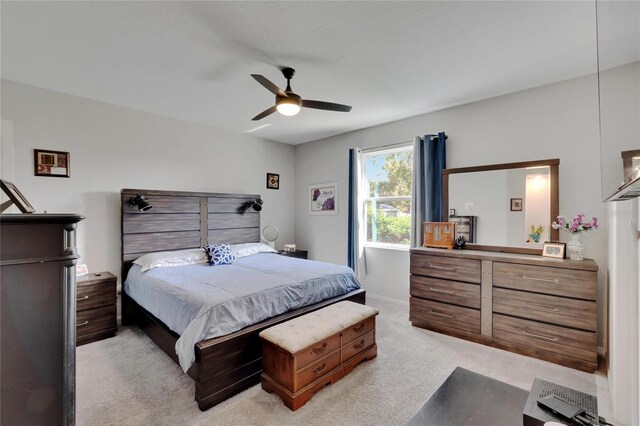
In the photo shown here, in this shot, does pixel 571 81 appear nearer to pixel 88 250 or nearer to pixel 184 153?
pixel 184 153

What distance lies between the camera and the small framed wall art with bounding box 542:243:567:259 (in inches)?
108

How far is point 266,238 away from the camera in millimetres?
5121

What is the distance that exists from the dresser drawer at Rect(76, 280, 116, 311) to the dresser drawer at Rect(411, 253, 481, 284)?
331 centimetres

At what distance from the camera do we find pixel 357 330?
251cm

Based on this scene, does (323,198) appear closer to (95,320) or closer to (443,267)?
(443,267)

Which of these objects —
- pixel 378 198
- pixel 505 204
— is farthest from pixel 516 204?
pixel 378 198

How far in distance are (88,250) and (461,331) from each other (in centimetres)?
421

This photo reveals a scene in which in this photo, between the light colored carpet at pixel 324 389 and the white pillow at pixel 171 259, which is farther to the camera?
the white pillow at pixel 171 259

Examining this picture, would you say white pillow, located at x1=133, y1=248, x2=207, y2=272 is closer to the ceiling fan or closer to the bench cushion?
the bench cushion

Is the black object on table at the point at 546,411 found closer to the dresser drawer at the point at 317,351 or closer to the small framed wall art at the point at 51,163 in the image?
the dresser drawer at the point at 317,351

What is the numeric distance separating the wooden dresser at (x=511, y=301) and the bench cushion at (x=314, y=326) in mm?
1004

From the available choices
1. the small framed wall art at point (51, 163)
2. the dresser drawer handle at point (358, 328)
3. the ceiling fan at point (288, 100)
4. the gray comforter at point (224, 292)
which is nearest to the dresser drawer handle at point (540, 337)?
the dresser drawer handle at point (358, 328)

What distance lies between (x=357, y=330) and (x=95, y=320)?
2.69 meters

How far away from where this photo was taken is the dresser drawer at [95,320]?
297cm
